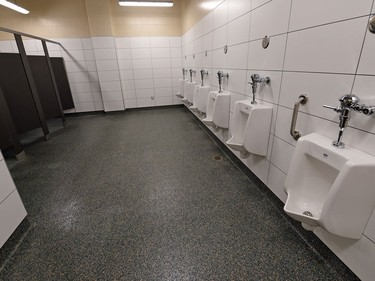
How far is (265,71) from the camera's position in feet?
5.11

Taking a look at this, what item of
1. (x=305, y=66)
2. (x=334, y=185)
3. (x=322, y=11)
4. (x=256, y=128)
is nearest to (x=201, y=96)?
(x=256, y=128)

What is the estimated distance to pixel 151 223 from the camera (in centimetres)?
148

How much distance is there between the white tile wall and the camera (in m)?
0.88

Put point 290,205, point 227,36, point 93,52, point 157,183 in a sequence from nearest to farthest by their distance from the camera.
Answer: point 290,205, point 157,183, point 227,36, point 93,52

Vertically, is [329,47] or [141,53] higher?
[141,53]

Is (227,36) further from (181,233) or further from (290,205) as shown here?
(181,233)

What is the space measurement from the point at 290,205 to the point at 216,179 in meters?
0.94

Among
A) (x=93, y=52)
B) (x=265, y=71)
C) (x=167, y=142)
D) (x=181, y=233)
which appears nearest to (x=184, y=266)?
(x=181, y=233)

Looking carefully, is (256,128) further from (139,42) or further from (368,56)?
(139,42)

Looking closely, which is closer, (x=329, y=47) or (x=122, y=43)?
(x=329, y=47)

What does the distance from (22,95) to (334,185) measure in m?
3.78

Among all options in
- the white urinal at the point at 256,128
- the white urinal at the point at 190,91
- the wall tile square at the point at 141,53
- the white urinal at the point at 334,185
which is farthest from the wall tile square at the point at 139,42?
the white urinal at the point at 334,185

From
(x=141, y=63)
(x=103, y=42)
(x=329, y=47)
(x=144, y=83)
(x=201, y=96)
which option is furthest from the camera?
(x=144, y=83)

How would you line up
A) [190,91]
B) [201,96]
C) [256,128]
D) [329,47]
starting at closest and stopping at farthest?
[329,47]
[256,128]
[201,96]
[190,91]
